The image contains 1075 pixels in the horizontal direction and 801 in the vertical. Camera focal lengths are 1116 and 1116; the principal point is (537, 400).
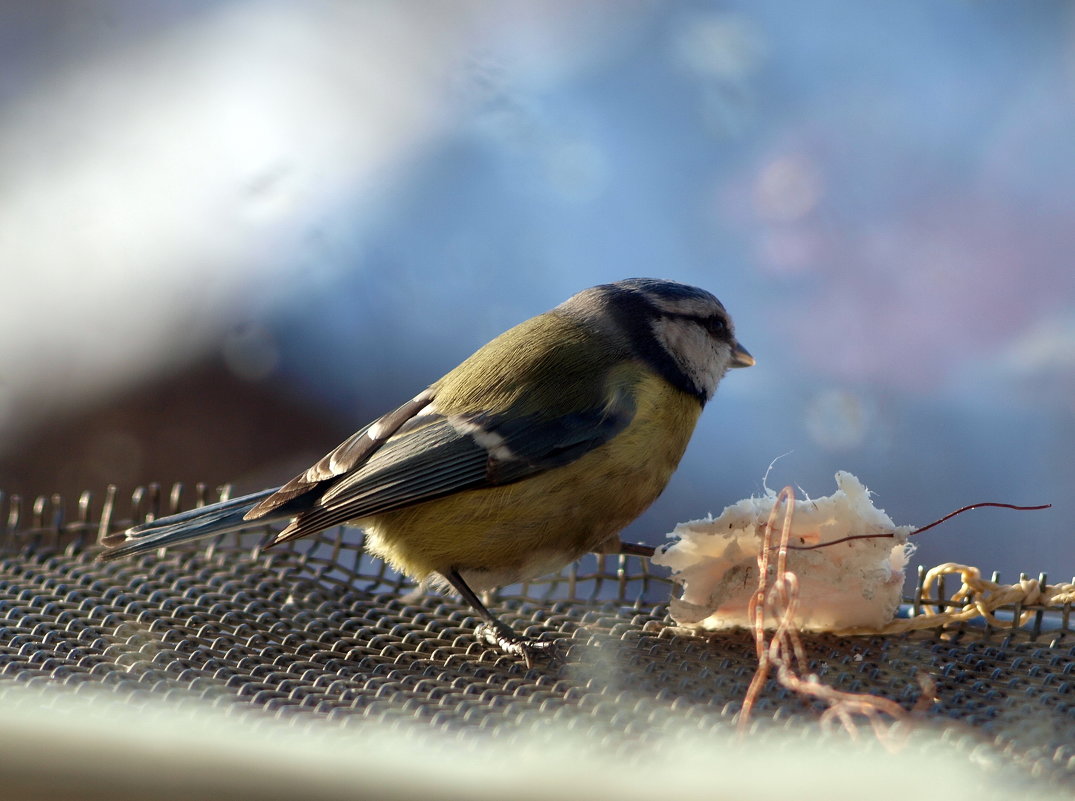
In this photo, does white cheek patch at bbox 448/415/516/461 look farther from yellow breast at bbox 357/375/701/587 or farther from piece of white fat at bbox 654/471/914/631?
piece of white fat at bbox 654/471/914/631

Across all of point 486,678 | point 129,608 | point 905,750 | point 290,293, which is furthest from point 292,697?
point 290,293

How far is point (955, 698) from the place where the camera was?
100 cm

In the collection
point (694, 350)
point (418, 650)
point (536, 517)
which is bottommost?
point (418, 650)

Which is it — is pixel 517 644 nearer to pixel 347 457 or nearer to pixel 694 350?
pixel 347 457

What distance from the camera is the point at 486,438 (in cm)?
135

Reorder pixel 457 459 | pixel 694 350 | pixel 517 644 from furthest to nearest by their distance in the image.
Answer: pixel 694 350 → pixel 457 459 → pixel 517 644

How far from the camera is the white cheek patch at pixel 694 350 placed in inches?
62.0

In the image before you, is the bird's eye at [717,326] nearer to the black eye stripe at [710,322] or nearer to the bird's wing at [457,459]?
the black eye stripe at [710,322]

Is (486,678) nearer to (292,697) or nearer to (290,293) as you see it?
(292,697)

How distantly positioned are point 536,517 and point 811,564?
0.32 meters

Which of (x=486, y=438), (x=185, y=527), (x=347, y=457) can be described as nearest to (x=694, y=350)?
(x=486, y=438)

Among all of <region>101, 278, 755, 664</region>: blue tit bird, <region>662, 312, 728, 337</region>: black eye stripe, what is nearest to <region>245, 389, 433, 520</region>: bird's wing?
<region>101, 278, 755, 664</region>: blue tit bird

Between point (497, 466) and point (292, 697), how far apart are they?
40cm

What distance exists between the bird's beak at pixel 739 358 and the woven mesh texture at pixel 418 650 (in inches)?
13.2
